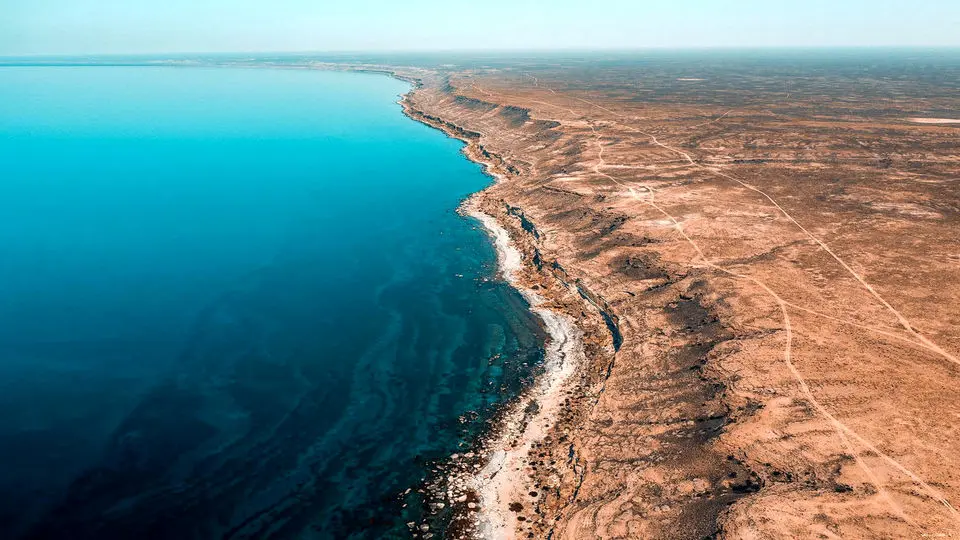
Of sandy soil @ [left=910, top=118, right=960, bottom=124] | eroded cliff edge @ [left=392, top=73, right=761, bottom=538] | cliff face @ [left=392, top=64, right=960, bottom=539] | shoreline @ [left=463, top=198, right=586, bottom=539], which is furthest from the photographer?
sandy soil @ [left=910, top=118, right=960, bottom=124]

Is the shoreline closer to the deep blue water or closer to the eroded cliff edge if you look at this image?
the eroded cliff edge

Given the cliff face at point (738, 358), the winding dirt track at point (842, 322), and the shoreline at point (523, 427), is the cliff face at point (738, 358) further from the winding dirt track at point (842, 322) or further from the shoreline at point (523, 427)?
the shoreline at point (523, 427)

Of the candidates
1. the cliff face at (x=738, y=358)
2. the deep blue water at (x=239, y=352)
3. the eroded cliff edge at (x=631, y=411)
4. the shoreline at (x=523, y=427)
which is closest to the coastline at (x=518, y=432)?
the shoreline at (x=523, y=427)

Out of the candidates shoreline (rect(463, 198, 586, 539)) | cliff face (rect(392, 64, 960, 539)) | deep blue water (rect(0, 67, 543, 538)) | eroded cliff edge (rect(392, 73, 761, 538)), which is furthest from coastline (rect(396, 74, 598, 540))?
deep blue water (rect(0, 67, 543, 538))

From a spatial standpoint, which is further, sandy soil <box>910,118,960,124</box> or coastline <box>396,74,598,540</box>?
sandy soil <box>910,118,960,124</box>

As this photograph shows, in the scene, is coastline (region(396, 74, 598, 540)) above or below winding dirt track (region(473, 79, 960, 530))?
below

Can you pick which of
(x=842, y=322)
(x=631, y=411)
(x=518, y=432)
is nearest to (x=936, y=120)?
(x=842, y=322)

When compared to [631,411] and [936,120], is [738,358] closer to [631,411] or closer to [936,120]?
[631,411]

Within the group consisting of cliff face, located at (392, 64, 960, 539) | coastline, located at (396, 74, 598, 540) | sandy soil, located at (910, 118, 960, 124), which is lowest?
coastline, located at (396, 74, 598, 540)

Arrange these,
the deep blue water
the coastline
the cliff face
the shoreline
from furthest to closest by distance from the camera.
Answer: the deep blue water → the shoreline → the coastline → the cliff face
